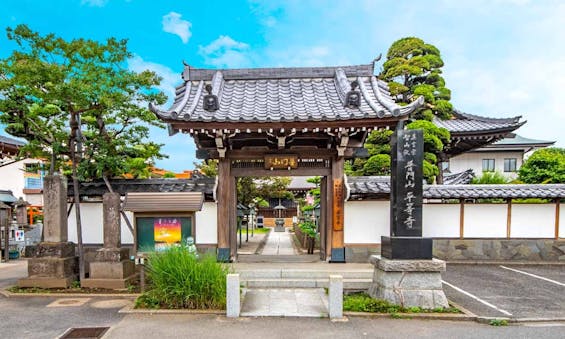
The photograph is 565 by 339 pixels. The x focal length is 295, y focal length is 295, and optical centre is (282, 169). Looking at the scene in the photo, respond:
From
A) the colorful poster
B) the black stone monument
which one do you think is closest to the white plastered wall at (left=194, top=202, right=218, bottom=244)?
the colorful poster

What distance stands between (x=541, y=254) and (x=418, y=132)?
7.66 metres

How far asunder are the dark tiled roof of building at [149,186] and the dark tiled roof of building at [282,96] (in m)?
2.40

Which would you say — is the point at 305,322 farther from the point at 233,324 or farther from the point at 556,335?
the point at 556,335

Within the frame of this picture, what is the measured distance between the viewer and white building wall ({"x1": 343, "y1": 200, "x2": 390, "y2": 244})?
9375 mm

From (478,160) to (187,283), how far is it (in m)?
26.6

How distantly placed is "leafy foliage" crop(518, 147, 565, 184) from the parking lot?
24.5 ft

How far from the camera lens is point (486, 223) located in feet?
32.4

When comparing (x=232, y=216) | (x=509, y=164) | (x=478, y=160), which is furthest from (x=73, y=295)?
(x=509, y=164)

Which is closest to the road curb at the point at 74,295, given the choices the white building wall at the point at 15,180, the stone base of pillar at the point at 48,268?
the stone base of pillar at the point at 48,268

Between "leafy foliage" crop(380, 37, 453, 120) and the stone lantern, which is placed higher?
"leafy foliage" crop(380, 37, 453, 120)

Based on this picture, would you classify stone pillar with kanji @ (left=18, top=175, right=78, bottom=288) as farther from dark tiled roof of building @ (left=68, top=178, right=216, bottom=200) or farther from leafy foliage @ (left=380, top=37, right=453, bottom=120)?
leafy foliage @ (left=380, top=37, right=453, bottom=120)

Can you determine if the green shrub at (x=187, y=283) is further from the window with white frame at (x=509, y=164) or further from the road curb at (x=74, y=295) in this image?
the window with white frame at (x=509, y=164)

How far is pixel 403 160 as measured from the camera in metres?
6.29

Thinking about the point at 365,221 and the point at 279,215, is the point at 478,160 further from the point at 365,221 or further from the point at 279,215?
the point at 365,221
